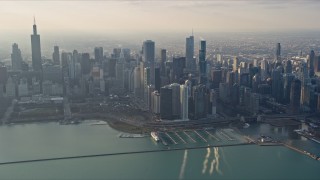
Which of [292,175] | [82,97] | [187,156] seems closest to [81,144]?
[187,156]

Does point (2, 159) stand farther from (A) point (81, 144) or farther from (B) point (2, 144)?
(A) point (81, 144)

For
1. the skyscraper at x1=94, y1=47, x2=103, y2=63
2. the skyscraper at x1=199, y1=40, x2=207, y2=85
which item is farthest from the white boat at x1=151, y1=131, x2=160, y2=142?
the skyscraper at x1=94, y1=47, x2=103, y2=63

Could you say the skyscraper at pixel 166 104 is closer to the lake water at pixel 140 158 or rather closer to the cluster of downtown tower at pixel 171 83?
the cluster of downtown tower at pixel 171 83

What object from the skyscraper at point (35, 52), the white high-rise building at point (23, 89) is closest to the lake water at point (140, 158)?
the white high-rise building at point (23, 89)

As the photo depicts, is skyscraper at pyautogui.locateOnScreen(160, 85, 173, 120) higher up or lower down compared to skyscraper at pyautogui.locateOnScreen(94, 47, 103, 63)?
lower down

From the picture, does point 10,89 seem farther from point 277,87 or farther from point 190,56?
point 277,87

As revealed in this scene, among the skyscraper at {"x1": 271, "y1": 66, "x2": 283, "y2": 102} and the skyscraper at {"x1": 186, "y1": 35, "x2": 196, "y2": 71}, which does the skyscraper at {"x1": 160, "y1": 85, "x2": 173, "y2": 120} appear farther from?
the skyscraper at {"x1": 186, "y1": 35, "x2": 196, "y2": 71}
